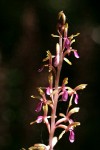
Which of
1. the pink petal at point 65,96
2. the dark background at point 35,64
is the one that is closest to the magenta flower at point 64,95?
the pink petal at point 65,96

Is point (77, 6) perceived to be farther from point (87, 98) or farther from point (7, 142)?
point (7, 142)

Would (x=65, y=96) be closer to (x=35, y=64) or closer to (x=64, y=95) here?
(x=64, y=95)

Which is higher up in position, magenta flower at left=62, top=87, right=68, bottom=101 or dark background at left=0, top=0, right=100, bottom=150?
dark background at left=0, top=0, right=100, bottom=150

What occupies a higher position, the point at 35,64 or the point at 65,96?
the point at 35,64

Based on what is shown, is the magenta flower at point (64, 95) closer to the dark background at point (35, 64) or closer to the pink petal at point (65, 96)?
the pink petal at point (65, 96)

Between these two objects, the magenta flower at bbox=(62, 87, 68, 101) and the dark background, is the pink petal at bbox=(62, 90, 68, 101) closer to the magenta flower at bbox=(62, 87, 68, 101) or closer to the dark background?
the magenta flower at bbox=(62, 87, 68, 101)

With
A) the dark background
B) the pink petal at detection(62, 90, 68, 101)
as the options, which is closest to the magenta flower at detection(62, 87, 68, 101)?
the pink petal at detection(62, 90, 68, 101)

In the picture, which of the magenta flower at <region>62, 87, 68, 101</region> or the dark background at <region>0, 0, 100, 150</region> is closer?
the magenta flower at <region>62, 87, 68, 101</region>

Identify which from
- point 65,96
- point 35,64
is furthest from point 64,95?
point 35,64
